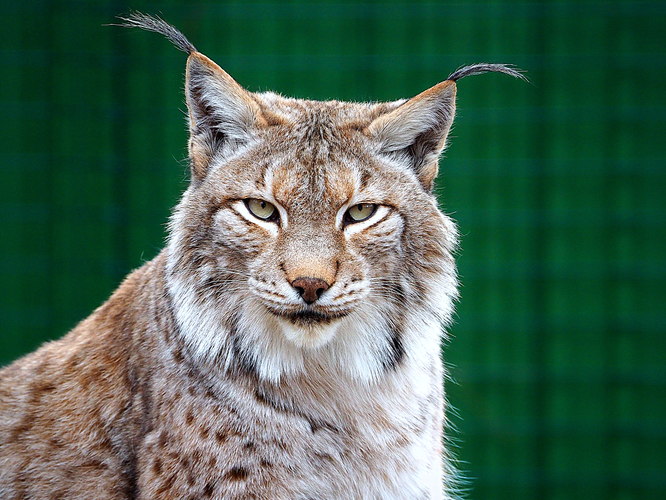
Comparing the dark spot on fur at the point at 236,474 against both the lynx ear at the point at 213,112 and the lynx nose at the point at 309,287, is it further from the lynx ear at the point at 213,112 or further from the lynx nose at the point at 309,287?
the lynx ear at the point at 213,112

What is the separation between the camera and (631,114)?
7219mm

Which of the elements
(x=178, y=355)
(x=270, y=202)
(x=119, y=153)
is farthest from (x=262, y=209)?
(x=119, y=153)

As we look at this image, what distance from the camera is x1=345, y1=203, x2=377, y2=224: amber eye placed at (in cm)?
326

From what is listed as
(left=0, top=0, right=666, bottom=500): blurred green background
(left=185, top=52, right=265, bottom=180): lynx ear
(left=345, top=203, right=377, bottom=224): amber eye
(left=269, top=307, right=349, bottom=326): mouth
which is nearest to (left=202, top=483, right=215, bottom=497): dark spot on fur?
(left=269, top=307, right=349, bottom=326): mouth

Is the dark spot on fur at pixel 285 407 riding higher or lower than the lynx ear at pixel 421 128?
lower

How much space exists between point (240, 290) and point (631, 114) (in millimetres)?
4828

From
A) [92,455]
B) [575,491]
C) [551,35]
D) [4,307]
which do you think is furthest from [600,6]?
[92,455]

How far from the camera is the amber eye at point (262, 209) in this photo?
3.24 m

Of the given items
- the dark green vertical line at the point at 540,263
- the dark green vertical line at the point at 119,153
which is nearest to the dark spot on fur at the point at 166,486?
the dark green vertical line at the point at 119,153

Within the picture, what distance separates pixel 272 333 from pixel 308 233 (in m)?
0.40

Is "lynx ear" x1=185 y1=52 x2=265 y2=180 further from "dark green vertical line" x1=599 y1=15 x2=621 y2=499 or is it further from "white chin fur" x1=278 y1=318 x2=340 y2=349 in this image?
"dark green vertical line" x1=599 y1=15 x2=621 y2=499

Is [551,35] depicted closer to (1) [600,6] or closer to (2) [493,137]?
(1) [600,6]

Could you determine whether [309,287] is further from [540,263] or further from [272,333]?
[540,263]

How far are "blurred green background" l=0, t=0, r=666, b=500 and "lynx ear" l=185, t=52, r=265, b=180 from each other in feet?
12.5
